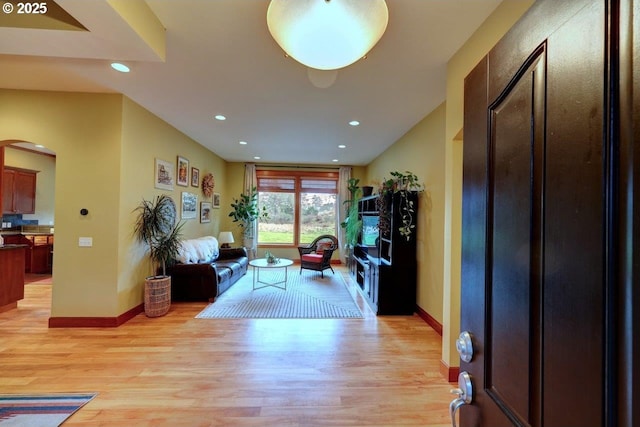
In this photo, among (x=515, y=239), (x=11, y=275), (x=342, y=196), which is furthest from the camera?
(x=342, y=196)

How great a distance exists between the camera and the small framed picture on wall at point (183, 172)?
4.64 metres

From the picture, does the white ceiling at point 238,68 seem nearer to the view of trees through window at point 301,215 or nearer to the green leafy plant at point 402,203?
the green leafy plant at point 402,203

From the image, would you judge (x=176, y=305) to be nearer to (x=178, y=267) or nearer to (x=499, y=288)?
(x=178, y=267)

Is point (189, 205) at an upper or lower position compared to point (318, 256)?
upper

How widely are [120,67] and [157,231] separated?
2.11m

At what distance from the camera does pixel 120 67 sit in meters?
2.58

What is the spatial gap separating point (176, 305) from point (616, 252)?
Result: 4.73 meters

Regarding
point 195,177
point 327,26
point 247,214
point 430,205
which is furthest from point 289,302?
point 327,26

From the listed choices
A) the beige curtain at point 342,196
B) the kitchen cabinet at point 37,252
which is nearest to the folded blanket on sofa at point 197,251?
the beige curtain at point 342,196

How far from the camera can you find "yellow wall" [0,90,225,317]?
3195mm

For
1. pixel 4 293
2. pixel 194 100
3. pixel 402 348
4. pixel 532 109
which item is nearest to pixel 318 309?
pixel 402 348

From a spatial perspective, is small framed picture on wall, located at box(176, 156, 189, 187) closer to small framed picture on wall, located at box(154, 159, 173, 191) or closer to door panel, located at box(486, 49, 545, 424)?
small framed picture on wall, located at box(154, 159, 173, 191)

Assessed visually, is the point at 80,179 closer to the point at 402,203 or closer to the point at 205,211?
the point at 205,211

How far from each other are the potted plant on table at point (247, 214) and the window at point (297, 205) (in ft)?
0.95
